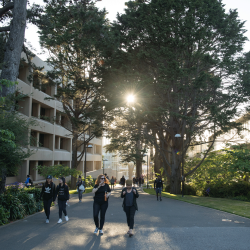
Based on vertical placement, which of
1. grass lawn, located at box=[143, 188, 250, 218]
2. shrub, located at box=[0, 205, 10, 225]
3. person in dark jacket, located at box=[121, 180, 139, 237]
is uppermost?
person in dark jacket, located at box=[121, 180, 139, 237]

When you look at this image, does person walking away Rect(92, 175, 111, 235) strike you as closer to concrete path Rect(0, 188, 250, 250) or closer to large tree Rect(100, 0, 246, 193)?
concrete path Rect(0, 188, 250, 250)

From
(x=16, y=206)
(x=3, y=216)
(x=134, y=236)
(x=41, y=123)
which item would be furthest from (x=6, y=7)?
(x=41, y=123)

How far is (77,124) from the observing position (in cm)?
2928

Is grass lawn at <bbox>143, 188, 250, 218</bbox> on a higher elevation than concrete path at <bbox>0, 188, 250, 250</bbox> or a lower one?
lower

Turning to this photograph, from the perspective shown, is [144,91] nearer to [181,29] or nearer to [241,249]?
[181,29]

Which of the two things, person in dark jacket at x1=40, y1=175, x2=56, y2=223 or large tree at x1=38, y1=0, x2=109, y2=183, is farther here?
large tree at x1=38, y1=0, x2=109, y2=183

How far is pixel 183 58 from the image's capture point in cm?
2092

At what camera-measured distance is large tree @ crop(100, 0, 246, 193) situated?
19859 millimetres

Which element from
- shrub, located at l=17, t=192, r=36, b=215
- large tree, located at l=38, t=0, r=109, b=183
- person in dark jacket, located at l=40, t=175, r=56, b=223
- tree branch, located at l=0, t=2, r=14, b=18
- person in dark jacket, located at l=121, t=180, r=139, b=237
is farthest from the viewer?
large tree, located at l=38, t=0, r=109, b=183

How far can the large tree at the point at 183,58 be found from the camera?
19.9 meters

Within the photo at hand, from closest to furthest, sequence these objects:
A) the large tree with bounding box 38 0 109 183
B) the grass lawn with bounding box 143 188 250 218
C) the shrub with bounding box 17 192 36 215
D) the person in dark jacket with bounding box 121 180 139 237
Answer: the person in dark jacket with bounding box 121 180 139 237 → the shrub with bounding box 17 192 36 215 → the grass lawn with bounding box 143 188 250 218 → the large tree with bounding box 38 0 109 183

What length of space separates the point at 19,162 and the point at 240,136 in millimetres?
16995

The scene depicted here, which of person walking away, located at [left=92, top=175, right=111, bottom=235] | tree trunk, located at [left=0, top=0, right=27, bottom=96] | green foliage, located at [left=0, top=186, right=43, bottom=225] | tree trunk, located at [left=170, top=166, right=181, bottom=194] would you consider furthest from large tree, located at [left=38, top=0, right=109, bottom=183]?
person walking away, located at [left=92, top=175, right=111, bottom=235]

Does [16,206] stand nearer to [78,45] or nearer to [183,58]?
[183,58]
